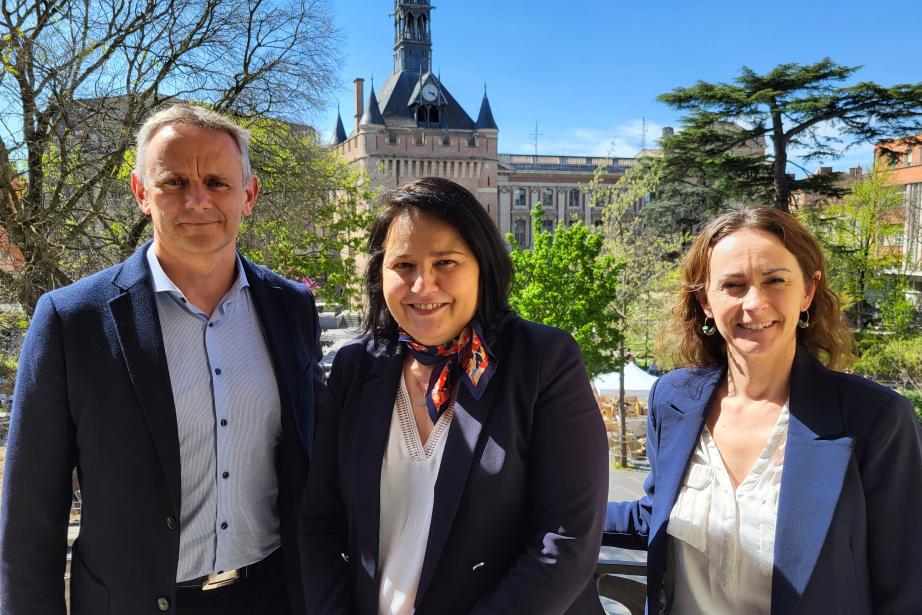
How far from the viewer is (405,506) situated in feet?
5.32

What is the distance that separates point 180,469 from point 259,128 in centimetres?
828

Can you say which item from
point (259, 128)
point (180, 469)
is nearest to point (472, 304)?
point (180, 469)

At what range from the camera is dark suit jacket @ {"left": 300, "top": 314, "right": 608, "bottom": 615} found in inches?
59.7

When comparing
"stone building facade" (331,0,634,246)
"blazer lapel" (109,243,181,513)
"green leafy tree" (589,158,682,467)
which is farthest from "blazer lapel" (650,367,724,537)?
"stone building facade" (331,0,634,246)

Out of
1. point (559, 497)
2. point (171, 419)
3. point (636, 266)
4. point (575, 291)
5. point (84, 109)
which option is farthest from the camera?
point (636, 266)

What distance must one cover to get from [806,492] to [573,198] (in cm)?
5460

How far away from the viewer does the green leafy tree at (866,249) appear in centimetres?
2022

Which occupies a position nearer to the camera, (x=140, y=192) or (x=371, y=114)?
(x=140, y=192)

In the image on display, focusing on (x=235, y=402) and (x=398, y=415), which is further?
(x=235, y=402)

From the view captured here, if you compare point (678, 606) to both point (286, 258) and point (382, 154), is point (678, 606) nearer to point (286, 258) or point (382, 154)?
point (286, 258)

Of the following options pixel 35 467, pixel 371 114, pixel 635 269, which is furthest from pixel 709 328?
pixel 371 114

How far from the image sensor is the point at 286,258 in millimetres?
13656

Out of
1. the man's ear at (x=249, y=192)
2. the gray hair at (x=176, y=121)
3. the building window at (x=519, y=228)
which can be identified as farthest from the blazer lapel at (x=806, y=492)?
the building window at (x=519, y=228)

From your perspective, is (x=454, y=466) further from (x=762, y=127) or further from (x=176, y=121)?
(x=762, y=127)
